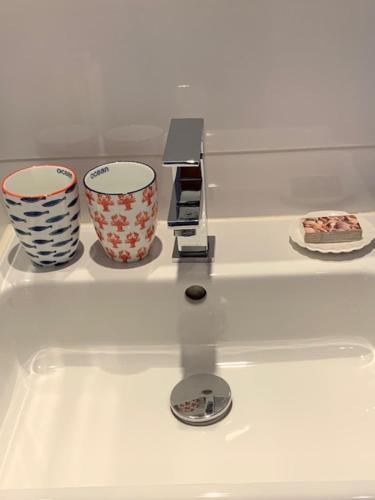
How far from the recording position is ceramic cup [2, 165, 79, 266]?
698 millimetres

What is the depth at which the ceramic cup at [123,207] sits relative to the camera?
0.70 m

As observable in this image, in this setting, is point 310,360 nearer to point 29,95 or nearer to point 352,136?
point 352,136

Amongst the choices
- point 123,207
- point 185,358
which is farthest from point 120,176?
point 185,358

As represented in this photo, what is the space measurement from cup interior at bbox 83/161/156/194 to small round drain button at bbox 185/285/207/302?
0.47 feet

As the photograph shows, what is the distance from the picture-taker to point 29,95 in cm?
74

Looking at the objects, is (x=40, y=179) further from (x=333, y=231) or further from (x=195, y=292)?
(x=333, y=231)

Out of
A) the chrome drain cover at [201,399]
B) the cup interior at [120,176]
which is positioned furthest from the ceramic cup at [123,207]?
the chrome drain cover at [201,399]

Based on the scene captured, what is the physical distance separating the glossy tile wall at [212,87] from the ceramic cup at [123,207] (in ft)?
0.13

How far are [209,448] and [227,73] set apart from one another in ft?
1.45

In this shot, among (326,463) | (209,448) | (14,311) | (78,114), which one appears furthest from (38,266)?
(326,463)

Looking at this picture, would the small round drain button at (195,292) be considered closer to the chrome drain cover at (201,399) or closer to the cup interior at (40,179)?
the chrome drain cover at (201,399)

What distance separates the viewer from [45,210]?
70 centimetres

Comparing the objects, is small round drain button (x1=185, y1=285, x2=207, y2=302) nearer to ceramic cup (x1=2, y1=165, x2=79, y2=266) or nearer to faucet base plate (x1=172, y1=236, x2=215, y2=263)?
faucet base plate (x1=172, y1=236, x2=215, y2=263)

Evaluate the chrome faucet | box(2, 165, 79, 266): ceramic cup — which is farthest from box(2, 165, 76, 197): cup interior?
the chrome faucet
